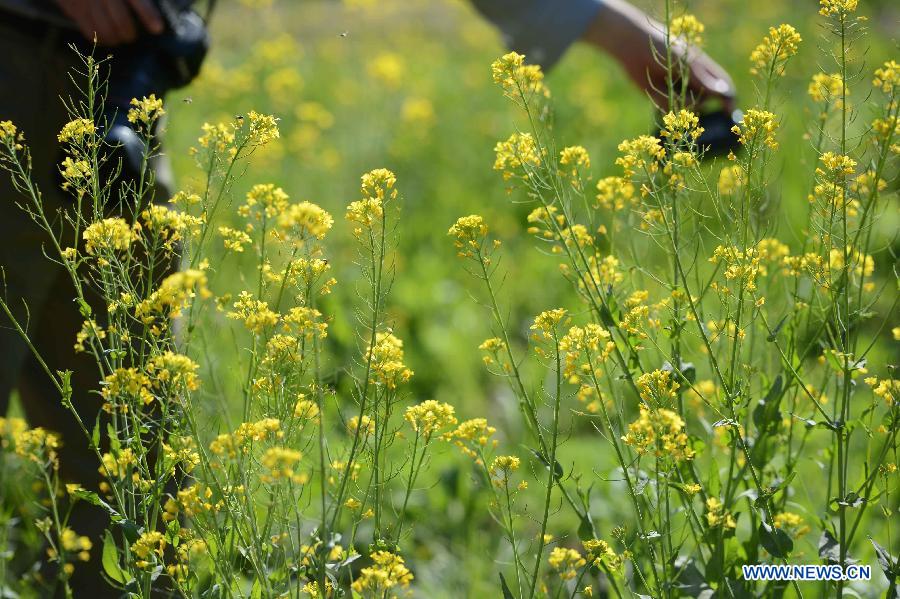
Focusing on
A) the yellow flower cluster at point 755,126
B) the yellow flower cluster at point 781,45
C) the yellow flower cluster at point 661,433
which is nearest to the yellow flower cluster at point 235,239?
the yellow flower cluster at point 661,433

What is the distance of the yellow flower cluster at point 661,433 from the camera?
151 centimetres

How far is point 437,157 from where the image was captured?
6.10m

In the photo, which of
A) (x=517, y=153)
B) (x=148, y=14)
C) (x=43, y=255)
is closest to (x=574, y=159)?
(x=517, y=153)

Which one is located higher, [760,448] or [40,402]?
[760,448]

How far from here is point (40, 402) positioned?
9.01 ft

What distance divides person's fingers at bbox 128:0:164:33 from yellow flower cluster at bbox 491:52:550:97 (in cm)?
88

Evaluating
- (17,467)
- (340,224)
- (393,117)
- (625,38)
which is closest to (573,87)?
(393,117)

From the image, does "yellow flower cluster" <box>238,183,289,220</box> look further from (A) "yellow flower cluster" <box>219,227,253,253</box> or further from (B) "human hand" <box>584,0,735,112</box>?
(B) "human hand" <box>584,0,735,112</box>

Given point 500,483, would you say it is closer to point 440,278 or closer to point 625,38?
point 625,38

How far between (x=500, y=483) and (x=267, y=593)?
457 mm

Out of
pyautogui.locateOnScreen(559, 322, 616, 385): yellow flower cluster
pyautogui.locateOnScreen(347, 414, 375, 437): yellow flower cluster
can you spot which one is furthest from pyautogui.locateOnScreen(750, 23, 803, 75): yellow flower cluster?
pyautogui.locateOnScreen(347, 414, 375, 437): yellow flower cluster

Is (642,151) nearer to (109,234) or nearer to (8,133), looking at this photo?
(109,234)

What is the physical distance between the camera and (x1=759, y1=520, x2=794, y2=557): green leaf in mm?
1687

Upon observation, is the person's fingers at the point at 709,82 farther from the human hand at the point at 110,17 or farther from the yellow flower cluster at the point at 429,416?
the human hand at the point at 110,17
